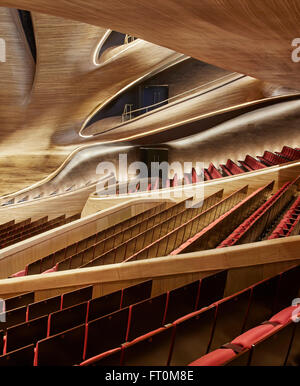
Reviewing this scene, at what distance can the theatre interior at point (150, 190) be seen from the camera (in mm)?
717

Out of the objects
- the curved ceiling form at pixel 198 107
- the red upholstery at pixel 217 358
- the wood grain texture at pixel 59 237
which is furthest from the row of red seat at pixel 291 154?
the red upholstery at pixel 217 358

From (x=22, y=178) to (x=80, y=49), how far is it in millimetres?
1521

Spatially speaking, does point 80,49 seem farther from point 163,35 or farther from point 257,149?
point 163,35

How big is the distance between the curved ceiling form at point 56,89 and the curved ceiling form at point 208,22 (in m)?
2.66

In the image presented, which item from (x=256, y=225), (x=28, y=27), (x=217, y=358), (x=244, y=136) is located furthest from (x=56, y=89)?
(x=217, y=358)

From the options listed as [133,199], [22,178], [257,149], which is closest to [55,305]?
[133,199]

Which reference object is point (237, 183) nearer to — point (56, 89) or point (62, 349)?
point (62, 349)

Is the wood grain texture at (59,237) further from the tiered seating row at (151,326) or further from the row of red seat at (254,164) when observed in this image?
the tiered seating row at (151,326)

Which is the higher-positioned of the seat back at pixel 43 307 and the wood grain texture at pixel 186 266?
the wood grain texture at pixel 186 266

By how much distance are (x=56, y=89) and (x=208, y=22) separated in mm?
3463

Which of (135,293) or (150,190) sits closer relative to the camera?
(135,293)

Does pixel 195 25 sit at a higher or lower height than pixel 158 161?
higher

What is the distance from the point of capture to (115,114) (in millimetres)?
5137

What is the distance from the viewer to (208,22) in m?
0.94
